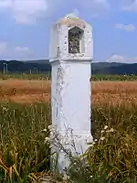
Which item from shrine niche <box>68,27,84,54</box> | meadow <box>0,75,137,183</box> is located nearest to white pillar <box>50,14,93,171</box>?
shrine niche <box>68,27,84,54</box>

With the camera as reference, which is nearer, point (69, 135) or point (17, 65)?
point (69, 135)

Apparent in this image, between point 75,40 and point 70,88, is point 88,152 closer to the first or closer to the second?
point 70,88

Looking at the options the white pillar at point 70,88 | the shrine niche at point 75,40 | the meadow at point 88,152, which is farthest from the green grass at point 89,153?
the shrine niche at point 75,40

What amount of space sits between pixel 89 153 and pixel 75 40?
4.43 feet

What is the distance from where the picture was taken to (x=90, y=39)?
6.48 m

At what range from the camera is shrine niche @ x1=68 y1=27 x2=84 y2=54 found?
6.49 m

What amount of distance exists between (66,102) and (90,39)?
0.80 meters

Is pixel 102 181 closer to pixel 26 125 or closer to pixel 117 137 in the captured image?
pixel 117 137

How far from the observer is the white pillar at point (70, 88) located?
634 cm

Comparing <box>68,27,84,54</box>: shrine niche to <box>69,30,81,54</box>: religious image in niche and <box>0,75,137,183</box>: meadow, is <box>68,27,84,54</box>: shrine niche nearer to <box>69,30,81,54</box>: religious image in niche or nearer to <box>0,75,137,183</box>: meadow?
<box>69,30,81,54</box>: religious image in niche

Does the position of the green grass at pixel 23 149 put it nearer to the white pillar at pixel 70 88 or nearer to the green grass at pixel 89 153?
the green grass at pixel 89 153

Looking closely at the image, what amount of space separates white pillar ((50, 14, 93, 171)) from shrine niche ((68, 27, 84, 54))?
3 cm

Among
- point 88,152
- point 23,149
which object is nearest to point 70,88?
point 88,152

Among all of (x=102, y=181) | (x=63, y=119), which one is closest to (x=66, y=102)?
(x=63, y=119)
